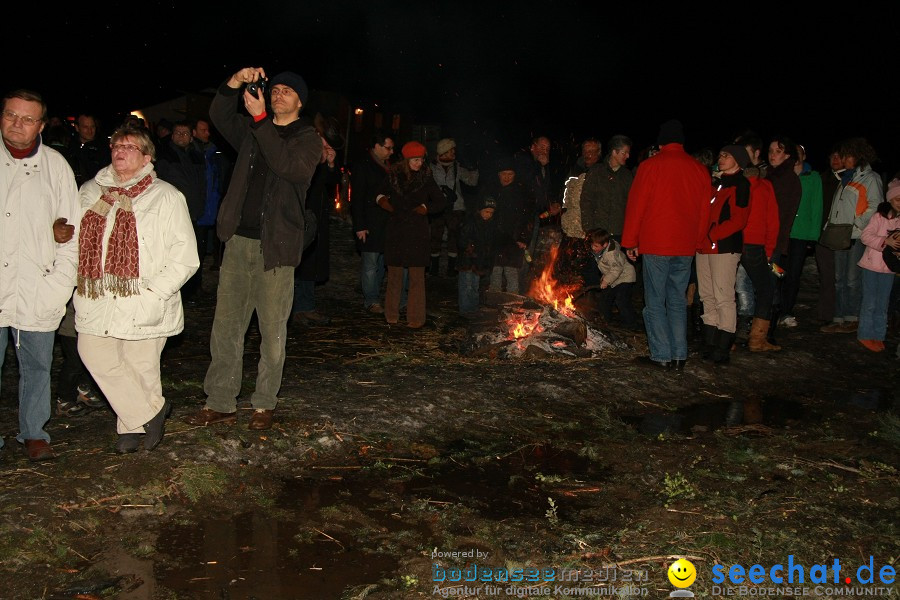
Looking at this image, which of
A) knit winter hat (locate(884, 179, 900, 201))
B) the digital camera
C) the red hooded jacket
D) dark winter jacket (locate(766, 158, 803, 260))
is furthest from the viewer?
dark winter jacket (locate(766, 158, 803, 260))

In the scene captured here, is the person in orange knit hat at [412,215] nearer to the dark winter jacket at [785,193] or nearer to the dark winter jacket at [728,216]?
the dark winter jacket at [728,216]

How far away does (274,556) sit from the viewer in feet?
13.6

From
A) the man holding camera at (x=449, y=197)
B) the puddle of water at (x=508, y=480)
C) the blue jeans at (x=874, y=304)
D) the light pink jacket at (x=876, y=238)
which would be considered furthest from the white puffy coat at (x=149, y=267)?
the blue jeans at (x=874, y=304)

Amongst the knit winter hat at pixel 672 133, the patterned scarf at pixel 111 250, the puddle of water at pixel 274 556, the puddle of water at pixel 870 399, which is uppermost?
the knit winter hat at pixel 672 133

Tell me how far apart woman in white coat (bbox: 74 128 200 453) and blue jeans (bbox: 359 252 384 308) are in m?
5.92

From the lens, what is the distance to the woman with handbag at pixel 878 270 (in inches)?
368

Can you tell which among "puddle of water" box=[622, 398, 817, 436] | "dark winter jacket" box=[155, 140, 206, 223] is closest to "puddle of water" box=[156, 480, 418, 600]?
"puddle of water" box=[622, 398, 817, 436]

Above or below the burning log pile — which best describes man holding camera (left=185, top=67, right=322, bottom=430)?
above

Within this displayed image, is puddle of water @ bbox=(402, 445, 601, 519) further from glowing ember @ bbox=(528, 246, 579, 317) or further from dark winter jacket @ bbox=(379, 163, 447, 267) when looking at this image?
dark winter jacket @ bbox=(379, 163, 447, 267)

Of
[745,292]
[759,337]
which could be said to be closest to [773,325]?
[759,337]

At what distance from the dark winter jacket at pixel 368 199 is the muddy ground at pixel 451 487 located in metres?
3.05

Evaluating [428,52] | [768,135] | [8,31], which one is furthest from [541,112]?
[8,31]

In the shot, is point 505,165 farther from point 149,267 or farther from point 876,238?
point 149,267

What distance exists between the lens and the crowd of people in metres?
4.98
